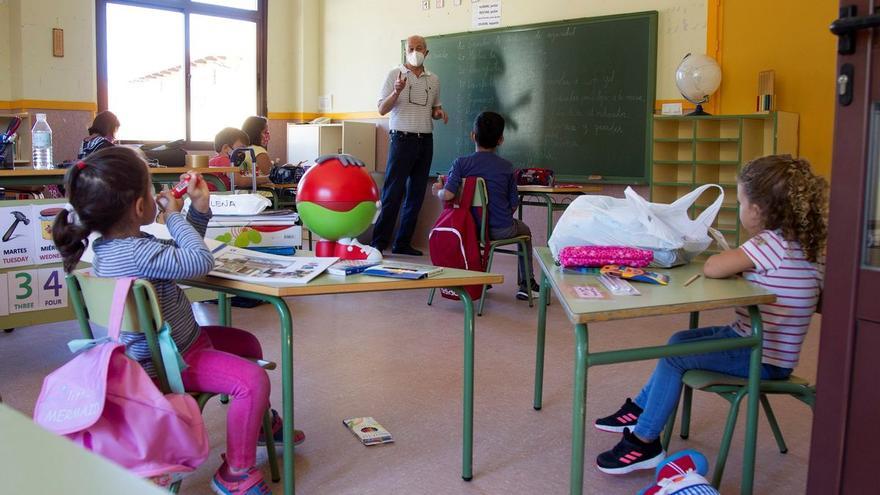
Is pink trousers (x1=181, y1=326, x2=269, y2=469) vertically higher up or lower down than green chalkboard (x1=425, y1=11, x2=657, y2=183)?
lower down

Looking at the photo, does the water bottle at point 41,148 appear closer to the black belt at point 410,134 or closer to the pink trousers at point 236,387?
the pink trousers at point 236,387

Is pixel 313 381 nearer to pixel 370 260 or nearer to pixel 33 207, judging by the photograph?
pixel 370 260

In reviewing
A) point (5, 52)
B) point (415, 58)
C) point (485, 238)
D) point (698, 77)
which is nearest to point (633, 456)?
point (485, 238)

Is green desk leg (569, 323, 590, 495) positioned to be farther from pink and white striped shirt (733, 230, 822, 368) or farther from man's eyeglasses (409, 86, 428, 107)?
man's eyeglasses (409, 86, 428, 107)

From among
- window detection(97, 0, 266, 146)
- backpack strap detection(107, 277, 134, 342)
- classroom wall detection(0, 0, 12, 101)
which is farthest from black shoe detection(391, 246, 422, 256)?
backpack strap detection(107, 277, 134, 342)

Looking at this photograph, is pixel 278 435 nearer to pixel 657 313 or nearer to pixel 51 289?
pixel 657 313

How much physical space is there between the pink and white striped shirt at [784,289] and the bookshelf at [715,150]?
3.08m

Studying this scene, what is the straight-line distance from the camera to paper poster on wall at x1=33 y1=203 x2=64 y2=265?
3105 mm

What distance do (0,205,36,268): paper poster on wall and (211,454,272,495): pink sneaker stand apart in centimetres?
170

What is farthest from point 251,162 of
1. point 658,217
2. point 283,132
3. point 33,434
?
point 33,434

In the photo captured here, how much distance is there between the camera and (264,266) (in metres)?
1.97

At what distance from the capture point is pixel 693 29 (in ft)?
17.3

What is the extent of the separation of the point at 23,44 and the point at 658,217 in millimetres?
5761

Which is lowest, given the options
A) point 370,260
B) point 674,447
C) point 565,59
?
point 674,447
